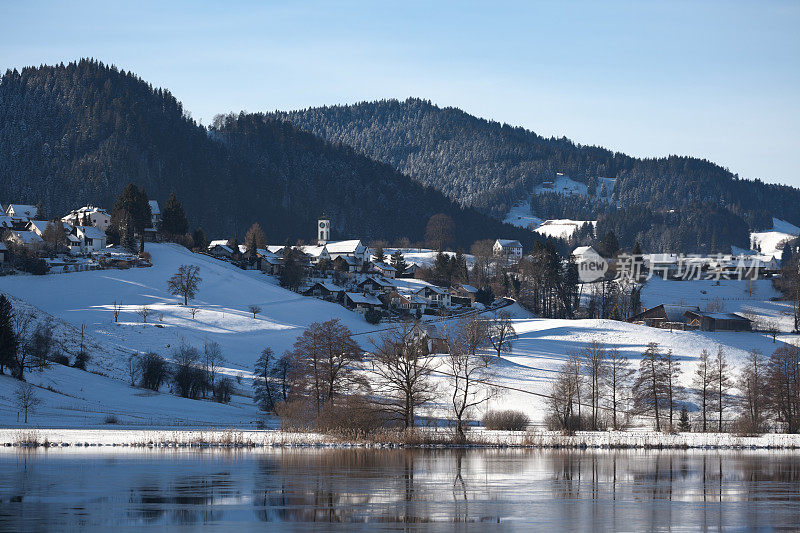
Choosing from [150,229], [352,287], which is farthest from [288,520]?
[150,229]

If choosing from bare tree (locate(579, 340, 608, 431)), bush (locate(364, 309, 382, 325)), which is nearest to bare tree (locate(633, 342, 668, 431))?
bare tree (locate(579, 340, 608, 431))

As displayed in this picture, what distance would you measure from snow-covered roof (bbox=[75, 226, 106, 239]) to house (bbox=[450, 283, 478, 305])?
54.9 metres

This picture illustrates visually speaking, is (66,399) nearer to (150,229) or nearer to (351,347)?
(351,347)

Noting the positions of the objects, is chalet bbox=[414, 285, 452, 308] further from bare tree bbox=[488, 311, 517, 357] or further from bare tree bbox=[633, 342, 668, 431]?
bare tree bbox=[633, 342, 668, 431]

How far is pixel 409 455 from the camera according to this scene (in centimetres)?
4162

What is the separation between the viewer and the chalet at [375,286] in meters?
138

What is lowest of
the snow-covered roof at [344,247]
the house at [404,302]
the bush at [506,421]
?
the bush at [506,421]

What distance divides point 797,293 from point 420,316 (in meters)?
52.6

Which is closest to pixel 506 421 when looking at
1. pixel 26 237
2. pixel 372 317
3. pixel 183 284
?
pixel 372 317

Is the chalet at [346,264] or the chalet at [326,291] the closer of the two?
the chalet at [326,291]

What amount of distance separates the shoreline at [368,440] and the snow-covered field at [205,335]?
615 centimetres

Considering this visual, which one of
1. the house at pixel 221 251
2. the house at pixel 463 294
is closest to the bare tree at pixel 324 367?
the house at pixel 463 294

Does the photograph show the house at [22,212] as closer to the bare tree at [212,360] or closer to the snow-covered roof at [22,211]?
the snow-covered roof at [22,211]

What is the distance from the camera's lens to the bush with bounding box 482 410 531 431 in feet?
182
